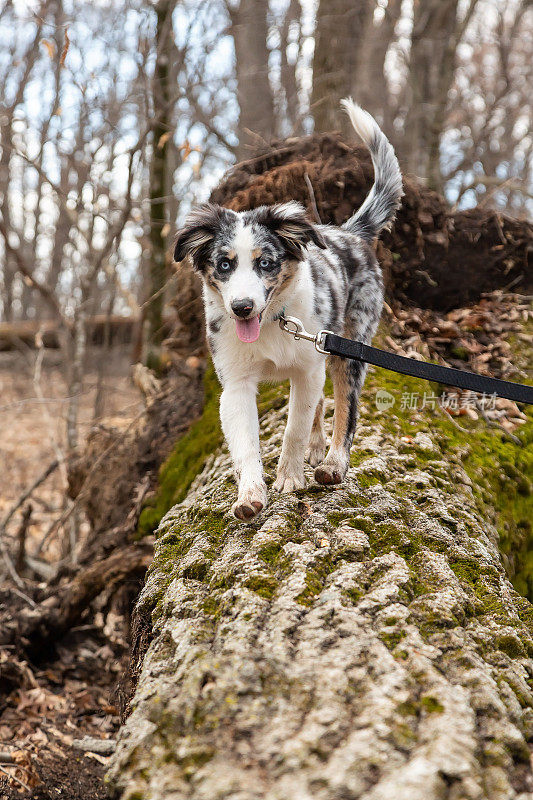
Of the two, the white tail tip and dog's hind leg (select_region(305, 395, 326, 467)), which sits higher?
the white tail tip

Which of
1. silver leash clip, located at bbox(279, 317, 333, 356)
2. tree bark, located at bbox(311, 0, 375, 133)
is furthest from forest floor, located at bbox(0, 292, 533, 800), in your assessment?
tree bark, located at bbox(311, 0, 375, 133)

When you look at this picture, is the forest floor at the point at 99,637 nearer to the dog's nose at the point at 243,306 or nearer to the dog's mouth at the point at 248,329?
the dog's mouth at the point at 248,329

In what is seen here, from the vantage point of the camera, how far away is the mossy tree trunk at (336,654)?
78.2 inches

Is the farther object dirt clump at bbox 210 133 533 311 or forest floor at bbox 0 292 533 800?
dirt clump at bbox 210 133 533 311

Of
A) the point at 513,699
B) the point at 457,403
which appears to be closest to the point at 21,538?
the point at 457,403

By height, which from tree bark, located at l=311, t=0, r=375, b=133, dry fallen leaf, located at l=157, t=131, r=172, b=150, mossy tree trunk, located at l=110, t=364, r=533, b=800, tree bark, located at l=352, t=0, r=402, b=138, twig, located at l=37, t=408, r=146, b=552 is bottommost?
twig, located at l=37, t=408, r=146, b=552

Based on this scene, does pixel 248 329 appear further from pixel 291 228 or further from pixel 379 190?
pixel 379 190

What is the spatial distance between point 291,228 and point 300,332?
56 cm

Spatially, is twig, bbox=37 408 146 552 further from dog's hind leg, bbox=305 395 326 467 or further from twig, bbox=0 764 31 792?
twig, bbox=0 764 31 792

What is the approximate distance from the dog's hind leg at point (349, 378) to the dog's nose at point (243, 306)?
956 millimetres

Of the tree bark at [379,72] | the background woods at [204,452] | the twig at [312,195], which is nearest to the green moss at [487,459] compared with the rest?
the background woods at [204,452]

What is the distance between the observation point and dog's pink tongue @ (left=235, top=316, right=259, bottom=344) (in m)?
3.46

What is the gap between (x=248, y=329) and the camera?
3.48 metres

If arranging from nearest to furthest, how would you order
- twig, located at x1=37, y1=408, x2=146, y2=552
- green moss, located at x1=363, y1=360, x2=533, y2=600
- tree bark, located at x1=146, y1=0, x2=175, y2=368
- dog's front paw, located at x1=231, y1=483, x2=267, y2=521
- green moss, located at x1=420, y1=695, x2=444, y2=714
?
1. green moss, located at x1=420, y1=695, x2=444, y2=714
2. dog's front paw, located at x1=231, y1=483, x2=267, y2=521
3. green moss, located at x1=363, y1=360, x2=533, y2=600
4. twig, located at x1=37, y1=408, x2=146, y2=552
5. tree bark, located at x1=146, y1=0, x2=175, y2=368
